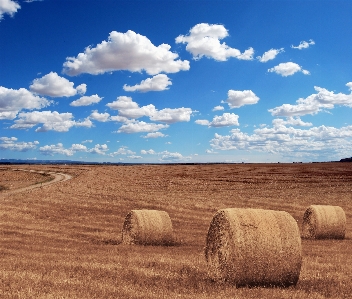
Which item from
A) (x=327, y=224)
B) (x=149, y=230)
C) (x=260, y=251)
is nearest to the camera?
(x=260, y=251)

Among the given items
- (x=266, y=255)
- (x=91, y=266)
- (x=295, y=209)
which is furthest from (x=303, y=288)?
(x=295, y=209)

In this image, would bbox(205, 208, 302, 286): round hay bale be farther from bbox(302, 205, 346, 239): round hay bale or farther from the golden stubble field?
bbox(302, 205, 346, 239): round hay bale

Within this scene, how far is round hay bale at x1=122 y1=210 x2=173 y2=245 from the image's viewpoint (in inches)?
619

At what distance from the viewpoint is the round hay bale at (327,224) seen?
60.3 feet

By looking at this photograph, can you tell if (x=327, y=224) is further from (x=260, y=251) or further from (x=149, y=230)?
(x=260, y=251)

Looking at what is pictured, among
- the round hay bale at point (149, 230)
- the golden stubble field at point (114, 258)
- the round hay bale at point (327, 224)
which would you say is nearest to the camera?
the golden stubble field at point (114, 258)

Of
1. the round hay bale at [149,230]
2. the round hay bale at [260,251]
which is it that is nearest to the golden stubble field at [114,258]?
the round hay bale at [260,251]

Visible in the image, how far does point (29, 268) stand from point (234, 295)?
4.74 m

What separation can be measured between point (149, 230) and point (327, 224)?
784cm

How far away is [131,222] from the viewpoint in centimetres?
1616

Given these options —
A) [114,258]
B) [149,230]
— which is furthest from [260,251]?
[149,230]

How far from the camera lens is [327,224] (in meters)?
18.5

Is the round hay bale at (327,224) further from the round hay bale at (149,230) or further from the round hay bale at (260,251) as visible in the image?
the round hay bale at (260,251)

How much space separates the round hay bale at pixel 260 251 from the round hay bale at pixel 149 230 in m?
6.20
